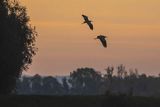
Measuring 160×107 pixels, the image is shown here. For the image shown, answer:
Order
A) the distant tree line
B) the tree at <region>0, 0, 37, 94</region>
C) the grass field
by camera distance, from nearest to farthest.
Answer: the grass field → the tree at <region>0, 0, 37, 94</region> → the distant tree line

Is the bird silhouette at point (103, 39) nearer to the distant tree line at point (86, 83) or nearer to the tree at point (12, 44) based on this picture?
the tree at point (12, 44)

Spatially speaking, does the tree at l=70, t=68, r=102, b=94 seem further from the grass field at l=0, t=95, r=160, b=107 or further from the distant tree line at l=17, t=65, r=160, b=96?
the grass field at l=0, t=95, r=160, b=107

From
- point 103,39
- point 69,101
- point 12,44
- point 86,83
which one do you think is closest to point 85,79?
point 86,83

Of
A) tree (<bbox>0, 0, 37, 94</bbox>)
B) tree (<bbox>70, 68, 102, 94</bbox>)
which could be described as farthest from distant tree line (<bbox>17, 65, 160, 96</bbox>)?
tree (<bbox>0, 0, 37, 94</bbox>)

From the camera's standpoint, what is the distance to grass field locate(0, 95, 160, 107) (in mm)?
49000

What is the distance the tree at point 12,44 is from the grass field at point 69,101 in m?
10.9

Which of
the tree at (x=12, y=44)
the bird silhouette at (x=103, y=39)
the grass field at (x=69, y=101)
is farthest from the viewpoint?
the tree at (x=12, y=44)

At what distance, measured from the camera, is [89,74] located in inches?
6959

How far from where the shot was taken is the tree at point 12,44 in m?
63.2

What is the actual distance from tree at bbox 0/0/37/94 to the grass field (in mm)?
10921

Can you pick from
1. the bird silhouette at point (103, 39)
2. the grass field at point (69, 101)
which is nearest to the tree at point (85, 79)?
the grass field at point (69, 101)

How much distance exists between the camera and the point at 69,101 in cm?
5222

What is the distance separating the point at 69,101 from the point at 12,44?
12802 millimetres

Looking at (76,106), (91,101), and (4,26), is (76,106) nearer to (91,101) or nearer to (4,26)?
(91,101)
